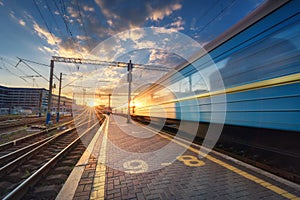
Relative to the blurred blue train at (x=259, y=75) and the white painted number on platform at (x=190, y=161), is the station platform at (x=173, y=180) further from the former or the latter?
the blurred blue train at (x=259, y=75)

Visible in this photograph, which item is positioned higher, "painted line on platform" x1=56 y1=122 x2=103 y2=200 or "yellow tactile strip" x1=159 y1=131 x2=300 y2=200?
"yellow tactile strip" x1=159 y1=131 x2=300 y2=200

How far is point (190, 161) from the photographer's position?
11.8 ft

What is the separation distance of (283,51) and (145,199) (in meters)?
2.99

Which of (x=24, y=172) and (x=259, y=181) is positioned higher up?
(x=259, y=181)

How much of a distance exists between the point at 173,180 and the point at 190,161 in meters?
1.08

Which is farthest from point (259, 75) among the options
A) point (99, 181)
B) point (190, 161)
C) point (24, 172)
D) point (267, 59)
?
point (24, 172)

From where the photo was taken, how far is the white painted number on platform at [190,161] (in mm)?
3387

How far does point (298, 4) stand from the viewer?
7.49 feet

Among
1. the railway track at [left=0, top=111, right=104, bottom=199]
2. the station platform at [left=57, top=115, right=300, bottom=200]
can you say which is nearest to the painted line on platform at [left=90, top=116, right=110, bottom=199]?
the station platform at [left=57, top=115, right=300, bottom=200]

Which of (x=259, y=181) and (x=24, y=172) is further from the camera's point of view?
(x=24, y=172)

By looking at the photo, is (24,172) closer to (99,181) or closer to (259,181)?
(99,181)

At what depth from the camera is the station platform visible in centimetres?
222

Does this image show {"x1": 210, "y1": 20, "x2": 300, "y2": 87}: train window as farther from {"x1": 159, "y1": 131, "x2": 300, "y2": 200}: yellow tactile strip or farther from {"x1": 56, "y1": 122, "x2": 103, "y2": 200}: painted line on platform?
{"x1": 56, "y1": 122, "x2": 103, "y2": 200}: painted line on platform

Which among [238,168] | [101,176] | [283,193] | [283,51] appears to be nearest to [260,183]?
[283,193]
